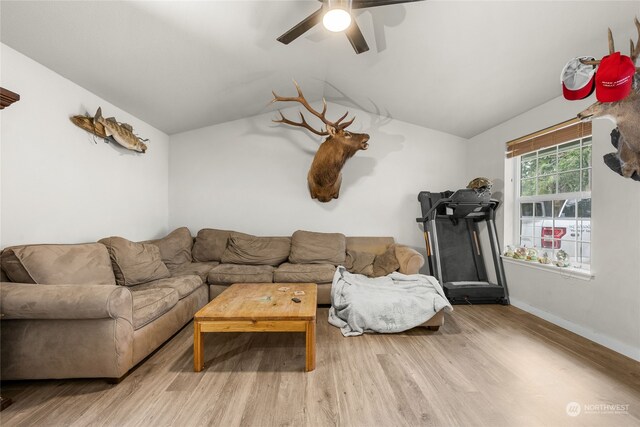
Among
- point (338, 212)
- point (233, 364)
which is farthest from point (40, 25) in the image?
point (338, 212)

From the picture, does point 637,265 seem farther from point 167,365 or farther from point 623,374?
point 167,365

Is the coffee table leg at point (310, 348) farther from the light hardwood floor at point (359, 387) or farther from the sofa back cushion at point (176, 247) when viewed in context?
the sofa back cushion at point (176, 247)

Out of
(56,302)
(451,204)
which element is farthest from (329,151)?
(56,302)

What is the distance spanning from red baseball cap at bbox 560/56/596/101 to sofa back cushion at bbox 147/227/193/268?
406cm

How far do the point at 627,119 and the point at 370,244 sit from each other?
2569 mm

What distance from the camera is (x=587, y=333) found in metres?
2.29

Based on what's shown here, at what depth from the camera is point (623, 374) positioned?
5.84ft

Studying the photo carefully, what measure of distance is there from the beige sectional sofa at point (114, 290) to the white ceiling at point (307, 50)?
5.07ft

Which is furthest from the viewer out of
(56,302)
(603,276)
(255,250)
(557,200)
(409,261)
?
(255,250)

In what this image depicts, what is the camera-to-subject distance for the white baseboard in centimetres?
199

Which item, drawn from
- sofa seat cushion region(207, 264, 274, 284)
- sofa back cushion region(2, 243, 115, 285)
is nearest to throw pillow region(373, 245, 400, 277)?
sofa seat cushion region(207, 264, 274, 284)

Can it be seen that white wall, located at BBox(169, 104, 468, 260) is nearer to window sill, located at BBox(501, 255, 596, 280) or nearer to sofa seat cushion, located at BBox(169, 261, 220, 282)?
sofa seat cushion, located at BBox(169, 261, 220, 282)

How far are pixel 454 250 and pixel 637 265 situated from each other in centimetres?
174

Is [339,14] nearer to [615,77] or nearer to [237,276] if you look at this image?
[615,77]
